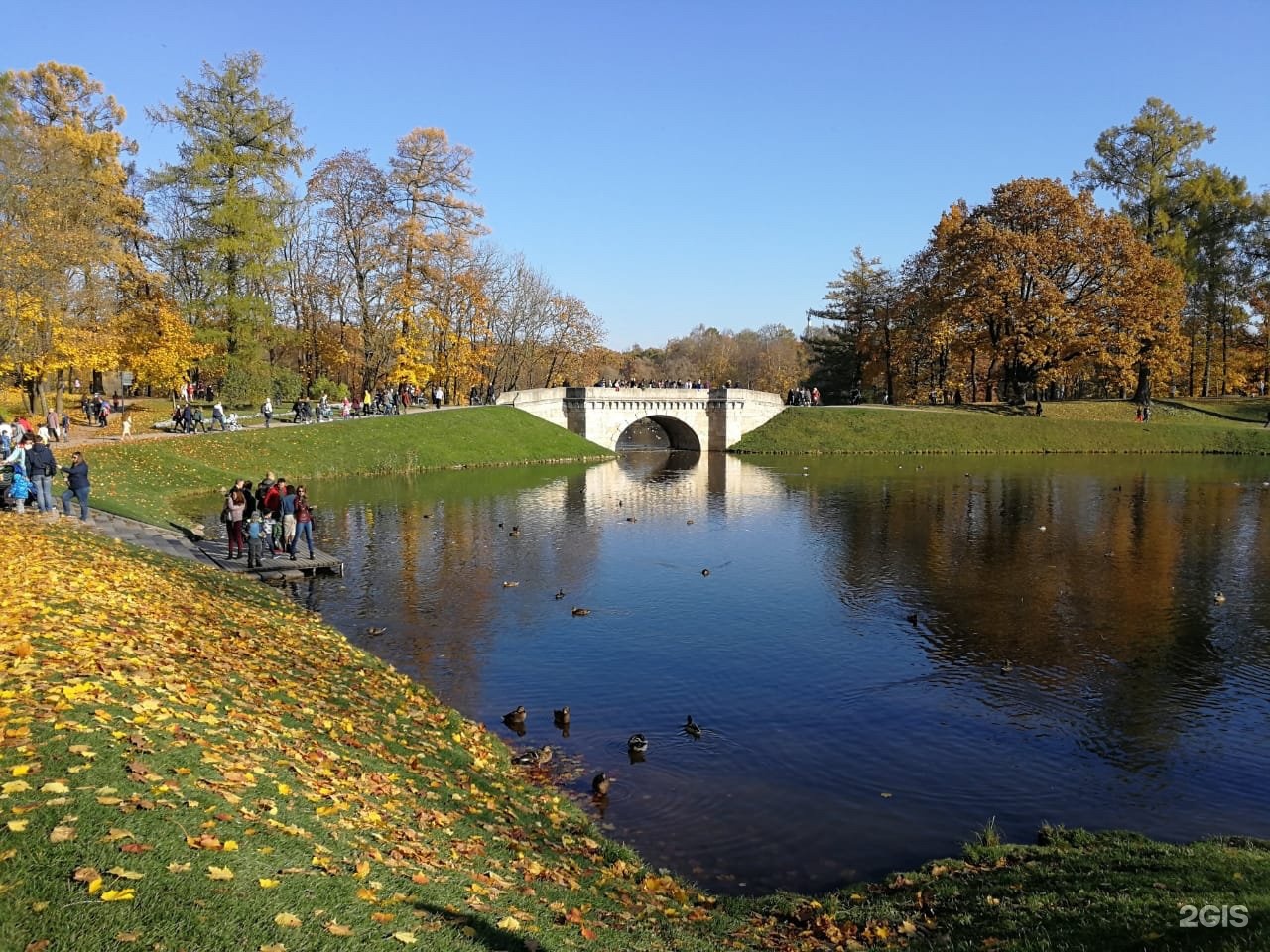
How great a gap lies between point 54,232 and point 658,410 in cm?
4374

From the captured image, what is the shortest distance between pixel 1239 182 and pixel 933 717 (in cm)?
8991

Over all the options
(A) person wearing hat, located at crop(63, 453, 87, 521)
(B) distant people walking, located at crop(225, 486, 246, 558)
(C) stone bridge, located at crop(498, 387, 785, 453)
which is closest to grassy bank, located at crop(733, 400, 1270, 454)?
(C) stone bridge, located at crop(498, 387, 785, 453)

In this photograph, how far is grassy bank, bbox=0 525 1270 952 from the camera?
6.78 metres

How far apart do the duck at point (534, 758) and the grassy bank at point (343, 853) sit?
469 mm

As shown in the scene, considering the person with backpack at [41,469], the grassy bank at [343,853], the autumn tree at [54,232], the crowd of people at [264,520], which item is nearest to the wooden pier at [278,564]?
the crowd of people at [264,520]

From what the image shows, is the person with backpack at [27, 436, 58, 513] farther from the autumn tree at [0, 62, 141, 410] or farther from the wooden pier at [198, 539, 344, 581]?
the autumn tree at [0, 62, 141, 410]

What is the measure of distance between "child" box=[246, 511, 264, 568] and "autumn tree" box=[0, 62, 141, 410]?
20.1m

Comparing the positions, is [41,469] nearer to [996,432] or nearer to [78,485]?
[78,485]

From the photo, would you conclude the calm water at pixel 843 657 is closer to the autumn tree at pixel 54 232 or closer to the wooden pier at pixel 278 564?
the wooden pier at pixel 278 564

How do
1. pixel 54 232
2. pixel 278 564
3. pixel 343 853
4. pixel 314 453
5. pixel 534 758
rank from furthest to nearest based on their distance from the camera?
pixel 314 453
pixel 54 232
pixel 278 564
pixel 534 758
pixel 343 853

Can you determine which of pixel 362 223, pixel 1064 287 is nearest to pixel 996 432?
pixel 1064 287

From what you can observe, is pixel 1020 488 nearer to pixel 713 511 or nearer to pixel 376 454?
pixel 713 511

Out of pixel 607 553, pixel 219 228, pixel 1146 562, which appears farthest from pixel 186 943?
pixel 219 228

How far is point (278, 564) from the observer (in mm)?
26203
